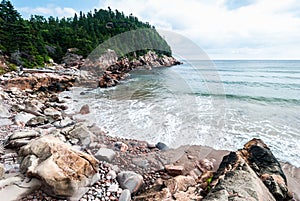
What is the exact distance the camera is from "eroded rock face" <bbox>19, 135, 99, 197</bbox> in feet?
9.50

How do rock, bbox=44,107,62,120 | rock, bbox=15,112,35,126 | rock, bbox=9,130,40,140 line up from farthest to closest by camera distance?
rock, bbox=44,107,62,120
rock, bbox=15,112,35,126
rock, bbox=9,130,40,140

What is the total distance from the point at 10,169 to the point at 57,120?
418cm

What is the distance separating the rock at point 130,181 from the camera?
11.8ft

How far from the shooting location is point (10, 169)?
3453 millimetres

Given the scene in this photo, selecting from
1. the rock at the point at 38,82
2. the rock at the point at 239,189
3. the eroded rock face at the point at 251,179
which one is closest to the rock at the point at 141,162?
the eroded rock face at the point at 251,179

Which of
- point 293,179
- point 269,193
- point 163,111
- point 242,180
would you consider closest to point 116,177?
point 242,180

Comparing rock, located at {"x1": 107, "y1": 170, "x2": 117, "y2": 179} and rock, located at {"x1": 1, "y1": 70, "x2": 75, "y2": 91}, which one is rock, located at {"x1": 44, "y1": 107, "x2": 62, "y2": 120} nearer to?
rock, located at {"x1": 1, "y1": 70, "x2": 75, "y2": 91}

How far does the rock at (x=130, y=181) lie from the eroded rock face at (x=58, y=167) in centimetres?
51

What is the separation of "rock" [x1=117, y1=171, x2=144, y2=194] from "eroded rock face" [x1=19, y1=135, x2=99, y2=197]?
510 mm

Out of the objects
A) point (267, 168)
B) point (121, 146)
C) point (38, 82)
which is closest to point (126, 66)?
point (38, 82)

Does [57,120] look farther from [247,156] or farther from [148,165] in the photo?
[247,156]

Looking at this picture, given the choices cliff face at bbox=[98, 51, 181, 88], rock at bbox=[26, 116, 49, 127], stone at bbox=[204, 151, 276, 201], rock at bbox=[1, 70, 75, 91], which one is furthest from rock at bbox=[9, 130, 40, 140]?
cliff face at bbox=[98, 51, 181, 88]

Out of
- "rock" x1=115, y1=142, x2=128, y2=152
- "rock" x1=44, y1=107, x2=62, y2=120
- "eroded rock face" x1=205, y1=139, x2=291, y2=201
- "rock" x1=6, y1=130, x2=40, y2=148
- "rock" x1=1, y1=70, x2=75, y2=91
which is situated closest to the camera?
"eroded rock face" x1=205, y1=139, x2=291, y2=201

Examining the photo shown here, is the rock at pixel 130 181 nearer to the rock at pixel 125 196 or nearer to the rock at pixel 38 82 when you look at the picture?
the rock at pixel 125 196
